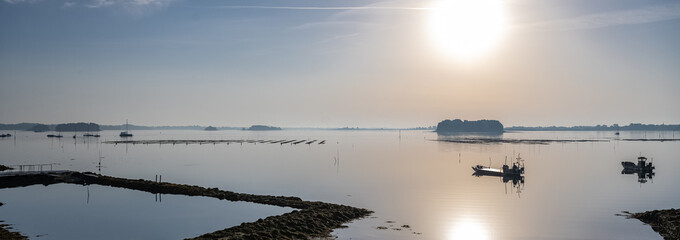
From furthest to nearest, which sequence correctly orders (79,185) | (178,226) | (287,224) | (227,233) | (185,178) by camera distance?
(185,178)
(79,185)
(178,226)
(287,224)
(227,233)

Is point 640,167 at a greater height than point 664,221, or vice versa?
point 640,167

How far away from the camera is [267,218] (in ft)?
116

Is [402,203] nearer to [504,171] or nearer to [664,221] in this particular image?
[664,221]

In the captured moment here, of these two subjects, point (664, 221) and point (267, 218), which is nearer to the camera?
point (267, 218)

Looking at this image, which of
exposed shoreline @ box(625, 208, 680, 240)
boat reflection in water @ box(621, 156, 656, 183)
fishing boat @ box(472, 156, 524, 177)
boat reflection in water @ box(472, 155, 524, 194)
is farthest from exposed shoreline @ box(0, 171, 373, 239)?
boat reflection in water @ box(621, 156, 656, 183)

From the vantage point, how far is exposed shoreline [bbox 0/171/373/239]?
103ft

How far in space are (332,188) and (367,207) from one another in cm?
1583

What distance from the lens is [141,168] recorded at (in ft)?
297

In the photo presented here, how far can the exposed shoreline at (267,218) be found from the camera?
3147 cm

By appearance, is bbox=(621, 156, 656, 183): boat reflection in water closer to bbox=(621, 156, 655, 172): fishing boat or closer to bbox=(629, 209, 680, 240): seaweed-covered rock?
bbox=(621, 156, 655, 172): fishing boat

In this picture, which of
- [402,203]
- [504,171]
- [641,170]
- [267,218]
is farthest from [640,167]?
[267,218]

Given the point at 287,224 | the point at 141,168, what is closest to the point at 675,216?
the point at 287,224

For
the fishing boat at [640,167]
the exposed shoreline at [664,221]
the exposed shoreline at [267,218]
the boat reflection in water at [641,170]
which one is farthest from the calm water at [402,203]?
the fishing boat at [640,167]

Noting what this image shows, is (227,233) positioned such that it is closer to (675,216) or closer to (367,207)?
(367,207)
